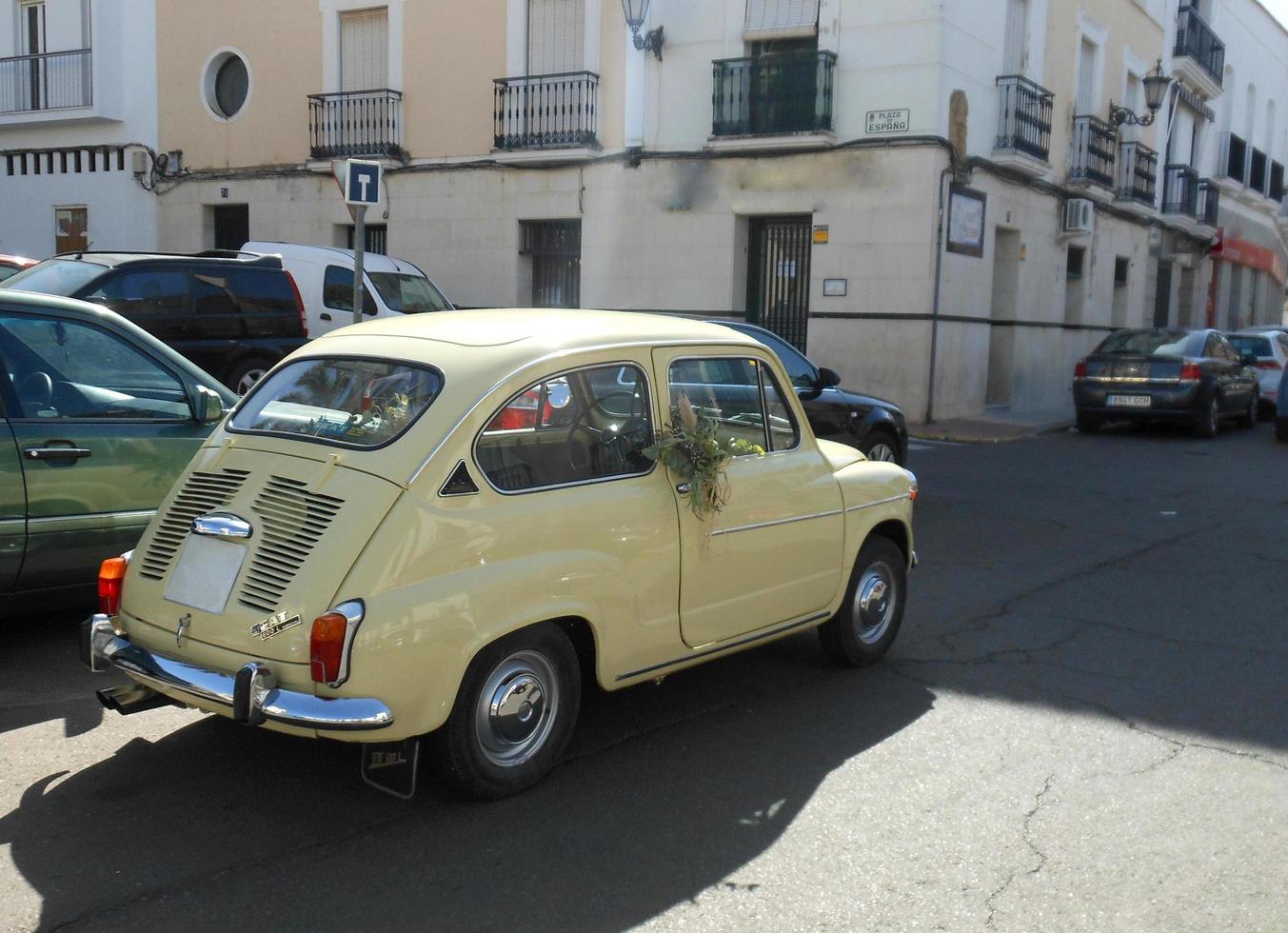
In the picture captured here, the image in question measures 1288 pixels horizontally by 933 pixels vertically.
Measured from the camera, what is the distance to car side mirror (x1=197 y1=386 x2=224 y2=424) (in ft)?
20.4

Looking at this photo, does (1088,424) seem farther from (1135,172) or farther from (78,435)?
(78,435)

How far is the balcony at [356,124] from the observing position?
2131 centimetres

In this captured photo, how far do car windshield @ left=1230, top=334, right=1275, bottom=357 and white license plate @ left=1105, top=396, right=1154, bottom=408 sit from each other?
467cm

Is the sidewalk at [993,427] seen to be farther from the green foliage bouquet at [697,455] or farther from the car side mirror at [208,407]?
the green foliage bouquet at [697,455]

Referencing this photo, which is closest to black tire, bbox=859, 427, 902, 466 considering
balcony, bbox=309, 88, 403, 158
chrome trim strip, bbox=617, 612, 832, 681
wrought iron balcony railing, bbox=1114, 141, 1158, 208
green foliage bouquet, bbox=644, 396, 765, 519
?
chrome trim strip, bbox=617, 612, 832, 681

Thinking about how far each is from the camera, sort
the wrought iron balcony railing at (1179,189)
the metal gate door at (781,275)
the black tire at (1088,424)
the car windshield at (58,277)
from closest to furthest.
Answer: the car windshield at (58,277)
the black tire at (1088,424)
the metal gate door at (781,275)
the wrought iron balcony railing at (1179,189)

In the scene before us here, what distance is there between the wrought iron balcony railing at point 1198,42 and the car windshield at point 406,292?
18666 millimetres

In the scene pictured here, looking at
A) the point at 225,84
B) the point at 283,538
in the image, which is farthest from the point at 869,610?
the point at 225,84

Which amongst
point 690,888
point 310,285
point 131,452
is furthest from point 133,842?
point 310,285

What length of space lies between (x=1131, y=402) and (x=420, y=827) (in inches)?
592

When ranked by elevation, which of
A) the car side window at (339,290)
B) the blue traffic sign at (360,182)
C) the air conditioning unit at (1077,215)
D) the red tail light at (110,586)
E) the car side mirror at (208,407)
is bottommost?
the red tail light at (110,586)

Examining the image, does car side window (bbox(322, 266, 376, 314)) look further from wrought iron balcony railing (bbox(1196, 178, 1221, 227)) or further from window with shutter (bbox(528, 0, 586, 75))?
wrought iron balcony railing (bbox(1196, 178, 1221, 227))

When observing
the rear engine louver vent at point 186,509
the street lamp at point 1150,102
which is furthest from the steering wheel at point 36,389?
the street lamp at point 1150,102

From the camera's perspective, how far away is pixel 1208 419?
16969 mm
